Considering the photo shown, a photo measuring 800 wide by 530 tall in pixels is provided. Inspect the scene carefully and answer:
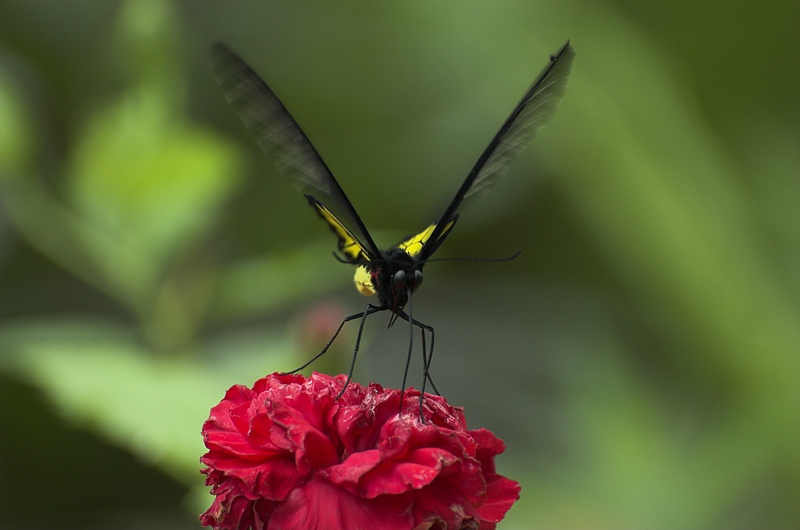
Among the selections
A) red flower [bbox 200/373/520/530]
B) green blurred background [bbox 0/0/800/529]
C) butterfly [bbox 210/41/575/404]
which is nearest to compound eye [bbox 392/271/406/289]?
butterfly [bbox 210/41/575/404]

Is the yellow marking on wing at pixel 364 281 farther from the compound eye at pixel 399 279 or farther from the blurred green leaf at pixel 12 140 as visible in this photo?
the blurred green leaf at pixel 12 140

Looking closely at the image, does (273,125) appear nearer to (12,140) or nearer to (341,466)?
(341,466)

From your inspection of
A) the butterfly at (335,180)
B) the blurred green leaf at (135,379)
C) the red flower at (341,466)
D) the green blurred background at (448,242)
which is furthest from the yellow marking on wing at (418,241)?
the blurred green leaf at (135,379)

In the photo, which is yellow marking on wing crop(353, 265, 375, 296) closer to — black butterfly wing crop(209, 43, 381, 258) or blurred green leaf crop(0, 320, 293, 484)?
black butterfly wing crop(209, 43, 381, 258)

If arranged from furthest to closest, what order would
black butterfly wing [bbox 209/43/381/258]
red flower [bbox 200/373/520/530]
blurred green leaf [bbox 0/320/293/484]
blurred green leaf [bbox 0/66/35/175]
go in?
blurred green leaf [bbox 0/66/35/175], blurred green leaf [bbox 0/320/293/484], black butterfly wing [bbox 209/43/381/258], red flower [bbox 200/373/520/530]

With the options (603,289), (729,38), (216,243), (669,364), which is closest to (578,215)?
(603,289)

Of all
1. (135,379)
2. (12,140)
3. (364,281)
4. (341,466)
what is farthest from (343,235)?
(12,140)

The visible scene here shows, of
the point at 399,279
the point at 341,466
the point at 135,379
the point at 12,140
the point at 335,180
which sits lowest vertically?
the point at 341,466

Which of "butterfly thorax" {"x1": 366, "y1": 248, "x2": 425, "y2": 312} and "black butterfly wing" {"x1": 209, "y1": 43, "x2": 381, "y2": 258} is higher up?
"black butterfly wing" {"x1": 209, "y1": 43, "x2": 381, "y2": 258}
